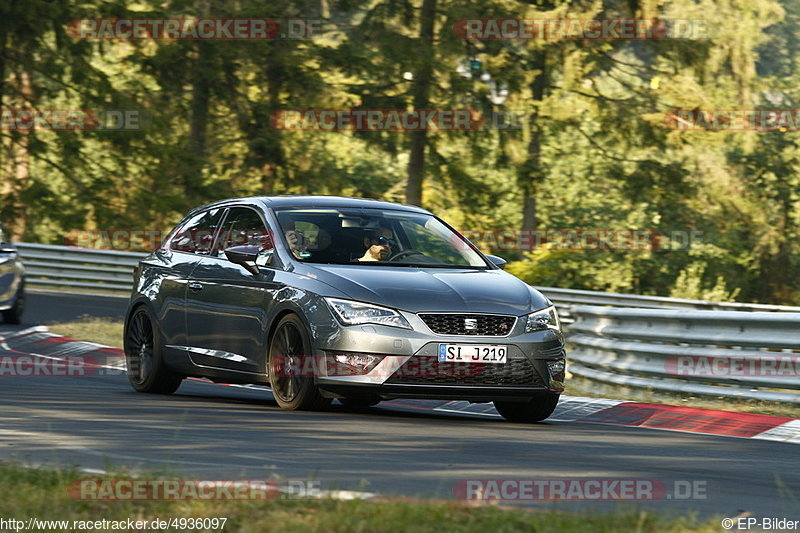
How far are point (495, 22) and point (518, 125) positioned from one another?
274 cm

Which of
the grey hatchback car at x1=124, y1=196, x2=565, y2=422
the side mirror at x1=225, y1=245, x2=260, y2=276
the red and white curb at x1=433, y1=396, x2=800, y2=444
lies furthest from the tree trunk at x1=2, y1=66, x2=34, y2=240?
the side mirror at x1=225, y1=245, x2=260, y2=276

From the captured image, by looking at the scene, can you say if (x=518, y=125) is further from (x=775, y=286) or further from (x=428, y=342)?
(x=428, y=342)

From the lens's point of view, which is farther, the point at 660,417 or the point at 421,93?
the point at 421,93

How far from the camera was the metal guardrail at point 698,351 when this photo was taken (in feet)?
38.2

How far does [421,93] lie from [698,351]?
24711 millimetres

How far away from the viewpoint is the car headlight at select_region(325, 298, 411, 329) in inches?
385

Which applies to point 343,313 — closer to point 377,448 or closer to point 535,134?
point 377,448

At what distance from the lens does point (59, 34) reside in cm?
3806

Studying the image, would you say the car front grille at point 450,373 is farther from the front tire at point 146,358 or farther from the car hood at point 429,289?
the front tire at point 146,358

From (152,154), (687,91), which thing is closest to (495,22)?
(687,91)

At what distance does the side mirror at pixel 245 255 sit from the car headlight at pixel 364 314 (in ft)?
3.87

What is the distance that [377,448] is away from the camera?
8.13m

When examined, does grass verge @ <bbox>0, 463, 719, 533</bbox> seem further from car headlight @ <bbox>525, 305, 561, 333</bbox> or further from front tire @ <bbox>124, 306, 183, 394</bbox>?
front tire @ <bbox>124, 306, 183, 394</bbox>

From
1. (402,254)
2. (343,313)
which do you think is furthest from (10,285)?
(343,313)
